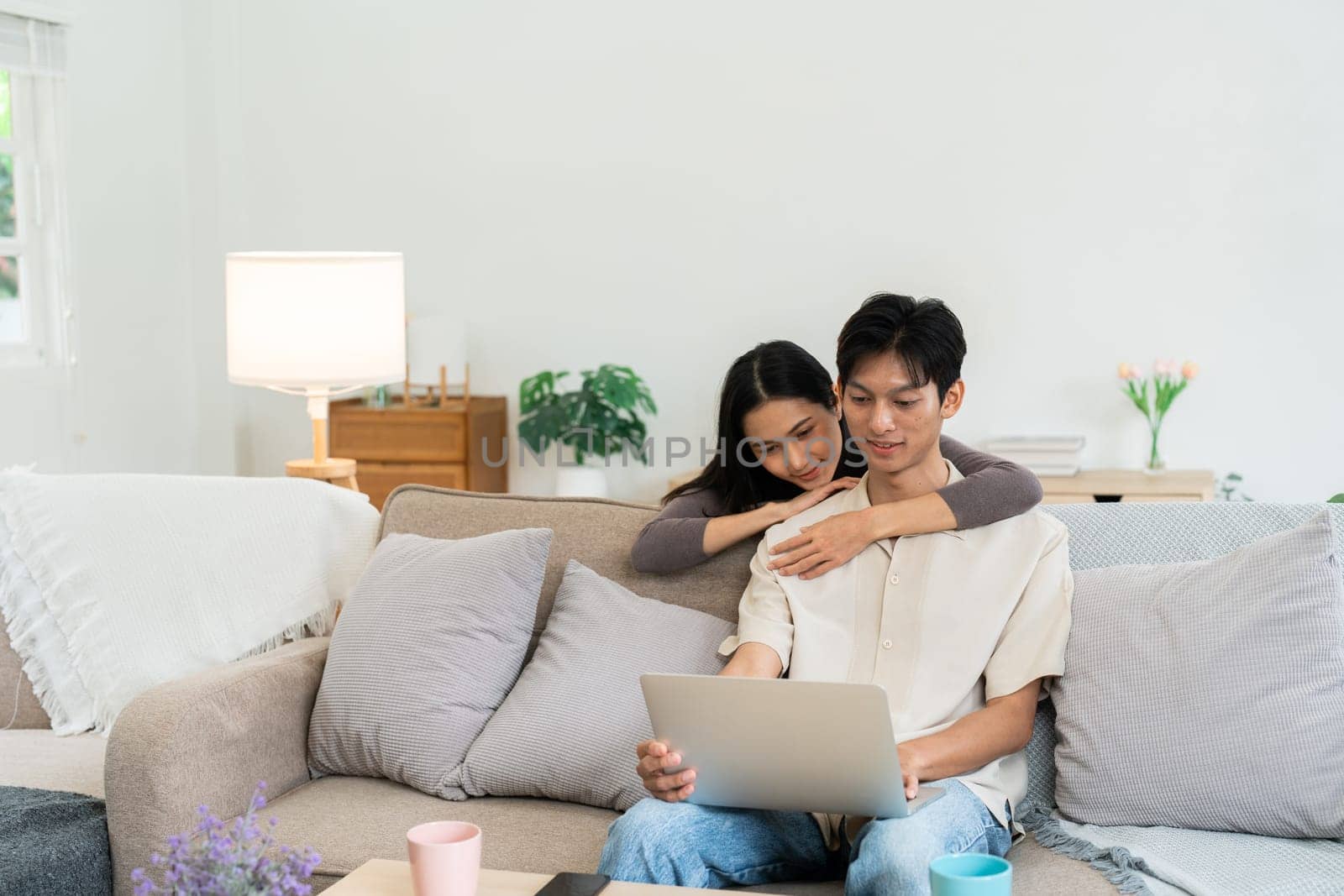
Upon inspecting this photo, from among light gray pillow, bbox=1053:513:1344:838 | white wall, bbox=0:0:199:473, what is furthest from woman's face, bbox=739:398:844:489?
white wall, bbox=0:0:199:473

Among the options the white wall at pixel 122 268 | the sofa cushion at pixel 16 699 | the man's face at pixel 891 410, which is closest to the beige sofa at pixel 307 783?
the man's face at pixel 891 410

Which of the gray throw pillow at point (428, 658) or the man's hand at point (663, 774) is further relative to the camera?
the gray throw pillow at point (428, 658)

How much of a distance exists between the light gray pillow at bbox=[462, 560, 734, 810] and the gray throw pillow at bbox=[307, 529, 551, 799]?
4 cm

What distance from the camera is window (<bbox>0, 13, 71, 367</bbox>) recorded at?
438 centimetres

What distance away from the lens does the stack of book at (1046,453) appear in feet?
13.9

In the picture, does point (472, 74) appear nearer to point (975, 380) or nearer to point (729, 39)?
point (729, 39)

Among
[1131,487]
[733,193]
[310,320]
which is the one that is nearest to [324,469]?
[310,320]

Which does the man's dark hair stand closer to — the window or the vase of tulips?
the vase of tulips

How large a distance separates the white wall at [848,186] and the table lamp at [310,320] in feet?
6.35

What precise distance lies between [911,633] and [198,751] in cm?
105

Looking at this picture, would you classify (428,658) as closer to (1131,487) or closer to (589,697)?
(589,697)

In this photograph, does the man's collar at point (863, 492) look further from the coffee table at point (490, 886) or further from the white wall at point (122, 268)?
the white wall at point (122, 268)

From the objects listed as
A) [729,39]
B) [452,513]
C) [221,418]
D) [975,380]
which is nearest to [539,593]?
[452,513]

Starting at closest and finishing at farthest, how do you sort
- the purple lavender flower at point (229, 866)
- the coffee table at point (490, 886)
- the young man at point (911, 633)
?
the purple lavender flower at point (229, 866) < the coffee table at point (490, 886) < the young man at point (911, 633)
